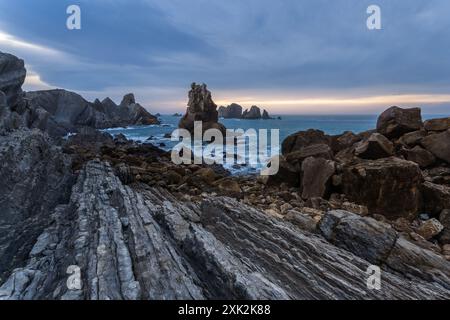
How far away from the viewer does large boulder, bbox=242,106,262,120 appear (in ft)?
530

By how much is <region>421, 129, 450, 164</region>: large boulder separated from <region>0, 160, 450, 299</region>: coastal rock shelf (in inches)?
519

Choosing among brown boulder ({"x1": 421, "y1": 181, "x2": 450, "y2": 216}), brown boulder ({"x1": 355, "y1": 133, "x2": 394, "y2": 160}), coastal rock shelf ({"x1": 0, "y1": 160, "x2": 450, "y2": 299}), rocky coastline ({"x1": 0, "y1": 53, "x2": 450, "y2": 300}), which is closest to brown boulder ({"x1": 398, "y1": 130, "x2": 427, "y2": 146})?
rocky coastline ({"x1": 0, "y1": 53, "x2": 450, "y2": 300})

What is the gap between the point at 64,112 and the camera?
74.0 m

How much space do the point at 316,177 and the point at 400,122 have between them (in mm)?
10440

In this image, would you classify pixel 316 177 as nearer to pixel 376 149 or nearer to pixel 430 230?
pixel 376 149

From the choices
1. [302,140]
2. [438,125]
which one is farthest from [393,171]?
[302,140]

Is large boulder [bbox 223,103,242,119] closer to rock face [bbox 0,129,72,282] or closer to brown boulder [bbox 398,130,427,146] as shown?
brown boulder [bbox 398,130,427,146]

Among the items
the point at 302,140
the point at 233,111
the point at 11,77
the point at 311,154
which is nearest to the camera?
the point at 311,154

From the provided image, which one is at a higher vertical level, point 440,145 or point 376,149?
point 440,145

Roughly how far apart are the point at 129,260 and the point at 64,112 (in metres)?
80.0

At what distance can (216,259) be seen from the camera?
17.6 feet

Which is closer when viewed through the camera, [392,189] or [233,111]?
[392,189]

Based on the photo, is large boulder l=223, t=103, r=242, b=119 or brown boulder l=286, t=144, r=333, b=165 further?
large boulder l=223, t=103, r=242, b=119
